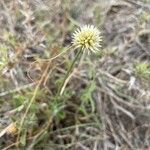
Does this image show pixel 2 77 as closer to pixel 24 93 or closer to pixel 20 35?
pixel 24 93

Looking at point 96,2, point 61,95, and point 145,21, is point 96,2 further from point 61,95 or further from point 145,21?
point 61,95

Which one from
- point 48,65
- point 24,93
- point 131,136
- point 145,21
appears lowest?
point 131,136

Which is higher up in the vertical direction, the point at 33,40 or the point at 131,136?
the point at 33,40

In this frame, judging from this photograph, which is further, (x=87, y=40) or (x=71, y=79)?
(x=71, y=79)

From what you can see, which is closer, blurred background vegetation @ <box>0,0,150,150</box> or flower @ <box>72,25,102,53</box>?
flower @ <box>72,25,102,53</box>

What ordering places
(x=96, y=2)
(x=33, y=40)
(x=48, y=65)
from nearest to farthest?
(x=48, y=65) → (x=33, y=40) → (x=96, y=2)

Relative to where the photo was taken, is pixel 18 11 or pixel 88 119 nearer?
pixel 88 119

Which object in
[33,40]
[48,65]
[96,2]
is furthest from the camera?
[96,2]

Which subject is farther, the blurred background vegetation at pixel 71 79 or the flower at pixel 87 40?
the blurred background vegetation at pixel 71 79

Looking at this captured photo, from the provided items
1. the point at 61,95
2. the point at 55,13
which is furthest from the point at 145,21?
the point at 61,95
